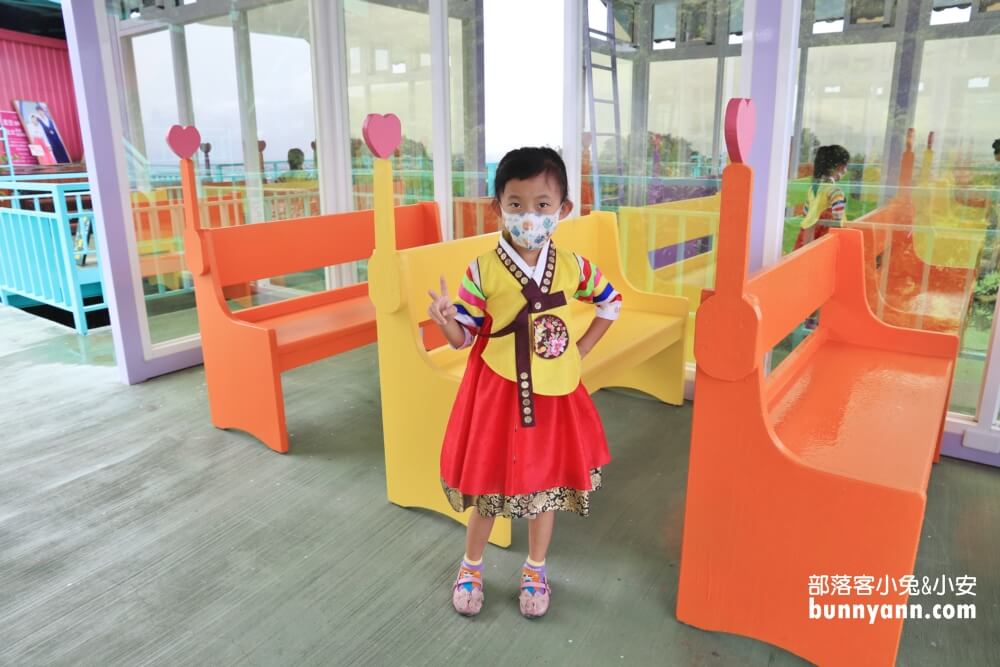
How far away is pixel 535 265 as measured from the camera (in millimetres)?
1740

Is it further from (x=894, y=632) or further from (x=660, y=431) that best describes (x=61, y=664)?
(x=660, y=431)

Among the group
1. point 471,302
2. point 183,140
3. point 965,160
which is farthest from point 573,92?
point 471,302

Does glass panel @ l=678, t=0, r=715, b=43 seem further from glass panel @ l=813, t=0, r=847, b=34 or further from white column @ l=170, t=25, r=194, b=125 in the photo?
white column @ l=170, t=25, r=194, b=125

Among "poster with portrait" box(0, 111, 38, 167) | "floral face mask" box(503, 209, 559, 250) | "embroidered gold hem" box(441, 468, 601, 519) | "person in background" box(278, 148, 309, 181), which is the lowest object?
"embroidered gold hem" box(441, 468, 601, 519)

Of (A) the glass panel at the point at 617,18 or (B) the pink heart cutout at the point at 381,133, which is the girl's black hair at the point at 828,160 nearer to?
(A) the glass panel at the point at 617,18

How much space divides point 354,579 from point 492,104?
111 inches

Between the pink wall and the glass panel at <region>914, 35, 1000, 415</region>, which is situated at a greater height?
the pink wall

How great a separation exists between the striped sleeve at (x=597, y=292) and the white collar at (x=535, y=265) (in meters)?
0.12

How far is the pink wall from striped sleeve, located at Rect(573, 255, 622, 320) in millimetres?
9930

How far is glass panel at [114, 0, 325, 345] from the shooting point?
13.1 ft

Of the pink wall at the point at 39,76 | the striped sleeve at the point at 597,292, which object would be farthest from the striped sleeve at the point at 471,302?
the pink wall at the point at 39,76

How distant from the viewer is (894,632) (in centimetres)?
159

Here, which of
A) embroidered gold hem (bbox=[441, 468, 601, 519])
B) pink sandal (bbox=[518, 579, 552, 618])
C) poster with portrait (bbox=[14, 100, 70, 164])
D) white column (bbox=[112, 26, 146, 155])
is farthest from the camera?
poster with portrait (bbox=[14, 100, 70, 164])

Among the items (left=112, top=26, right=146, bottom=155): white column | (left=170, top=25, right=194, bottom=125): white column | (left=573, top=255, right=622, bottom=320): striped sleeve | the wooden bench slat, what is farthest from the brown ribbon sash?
(left=170, top=25, right=194, bottom=125): white column
